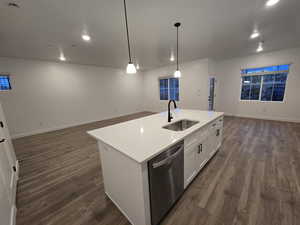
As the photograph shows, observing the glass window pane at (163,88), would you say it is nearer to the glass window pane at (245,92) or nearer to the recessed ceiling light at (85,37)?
the glass window pane at (245,92)

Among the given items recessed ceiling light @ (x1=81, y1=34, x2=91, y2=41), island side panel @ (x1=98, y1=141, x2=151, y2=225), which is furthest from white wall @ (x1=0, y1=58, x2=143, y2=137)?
island side panel @ (x1=98, y1=141, x2=151, y2=225)

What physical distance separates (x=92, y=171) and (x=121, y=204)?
3.63ft

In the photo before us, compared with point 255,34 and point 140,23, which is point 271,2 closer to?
point 255,34

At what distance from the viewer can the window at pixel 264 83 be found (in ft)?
15.0

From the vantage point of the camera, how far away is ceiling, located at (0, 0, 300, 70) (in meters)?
1.80

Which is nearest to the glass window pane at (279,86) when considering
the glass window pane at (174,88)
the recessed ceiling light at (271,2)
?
the glass window pane at (174,88)

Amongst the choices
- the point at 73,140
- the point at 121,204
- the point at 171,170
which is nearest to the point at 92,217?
the point at 121,204

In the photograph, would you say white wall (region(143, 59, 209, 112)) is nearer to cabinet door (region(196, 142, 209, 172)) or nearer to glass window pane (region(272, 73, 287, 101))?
glass window pane (region(272, 73, 287, 101))

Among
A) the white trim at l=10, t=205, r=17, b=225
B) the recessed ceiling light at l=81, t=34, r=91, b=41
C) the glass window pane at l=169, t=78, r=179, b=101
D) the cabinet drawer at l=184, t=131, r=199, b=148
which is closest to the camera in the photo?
the white trim at l=10, t=205, r=17, b=225

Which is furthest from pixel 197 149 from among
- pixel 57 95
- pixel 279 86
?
pixel 57 95

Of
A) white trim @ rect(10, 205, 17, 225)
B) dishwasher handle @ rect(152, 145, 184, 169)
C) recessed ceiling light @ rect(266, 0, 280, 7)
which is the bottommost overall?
white trim @ rect(10, 205, 17, 225)

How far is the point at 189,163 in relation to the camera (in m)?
1.68

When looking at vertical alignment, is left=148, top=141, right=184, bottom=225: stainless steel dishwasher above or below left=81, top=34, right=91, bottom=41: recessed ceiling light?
below

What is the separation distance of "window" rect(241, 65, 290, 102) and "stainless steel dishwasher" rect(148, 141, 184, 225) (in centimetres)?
568
